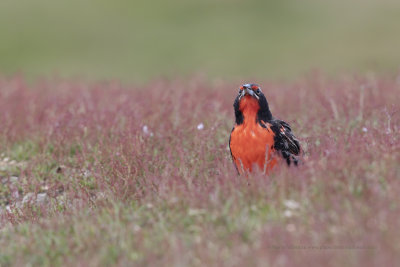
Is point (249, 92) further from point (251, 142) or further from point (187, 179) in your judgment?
point (187, 179)

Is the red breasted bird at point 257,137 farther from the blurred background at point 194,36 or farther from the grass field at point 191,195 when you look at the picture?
the blurred background at point 194,36

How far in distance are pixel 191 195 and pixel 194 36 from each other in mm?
20903

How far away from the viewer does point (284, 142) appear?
6539 millimetres

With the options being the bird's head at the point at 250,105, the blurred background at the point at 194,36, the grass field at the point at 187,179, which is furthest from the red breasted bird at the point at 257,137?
the blurred background at the point at 194,36

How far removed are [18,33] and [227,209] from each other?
22656 millimetres

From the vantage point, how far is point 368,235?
4.38 m

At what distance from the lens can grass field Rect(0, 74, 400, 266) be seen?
4.54 metres

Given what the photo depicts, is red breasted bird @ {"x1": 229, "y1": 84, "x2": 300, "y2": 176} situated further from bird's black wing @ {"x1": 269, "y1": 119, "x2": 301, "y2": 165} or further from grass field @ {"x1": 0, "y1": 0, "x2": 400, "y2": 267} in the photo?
grass field @ {"x1": 0, "y1": 0, "x2": 400, "y2": 267}

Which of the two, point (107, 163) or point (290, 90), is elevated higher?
point (290, 90)

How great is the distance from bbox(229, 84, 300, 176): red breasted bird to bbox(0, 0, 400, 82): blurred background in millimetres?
14441

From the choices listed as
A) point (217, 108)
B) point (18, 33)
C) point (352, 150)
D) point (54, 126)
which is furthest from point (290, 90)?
point (18, 33)

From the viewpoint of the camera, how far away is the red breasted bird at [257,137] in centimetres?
630

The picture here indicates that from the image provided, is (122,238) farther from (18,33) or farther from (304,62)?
(18,33)

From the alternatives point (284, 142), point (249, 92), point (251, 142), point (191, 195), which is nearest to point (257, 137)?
point (251, 142)
